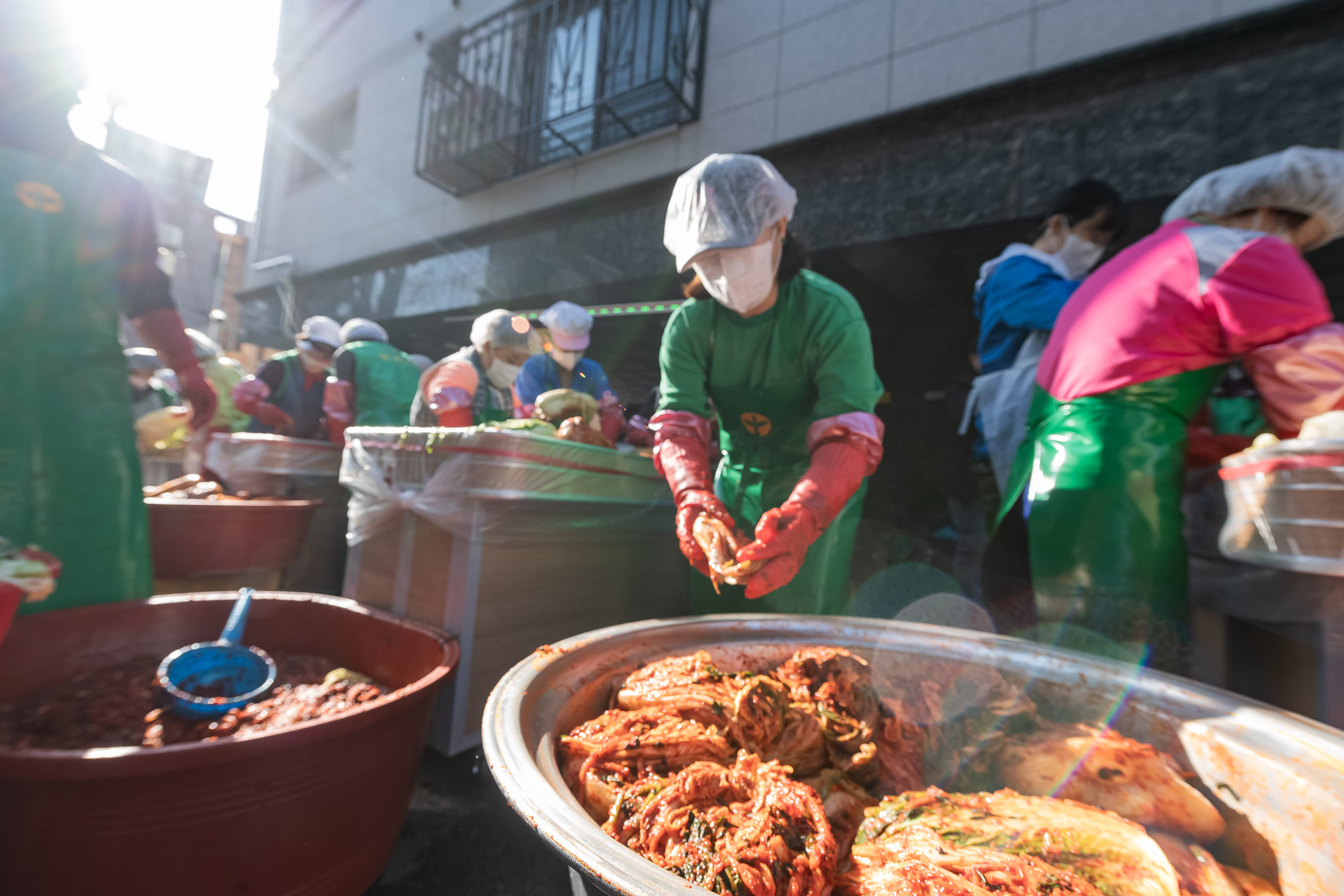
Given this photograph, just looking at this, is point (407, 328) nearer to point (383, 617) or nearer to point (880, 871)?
point (383, 617)

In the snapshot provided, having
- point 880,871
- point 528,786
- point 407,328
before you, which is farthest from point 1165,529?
point 407,328

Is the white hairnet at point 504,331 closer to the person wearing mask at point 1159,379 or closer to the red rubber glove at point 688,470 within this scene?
the red rubber glove at point 688,470

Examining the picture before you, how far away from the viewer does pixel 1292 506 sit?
1.17m

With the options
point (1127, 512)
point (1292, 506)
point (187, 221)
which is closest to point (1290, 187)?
point (1127, 512)

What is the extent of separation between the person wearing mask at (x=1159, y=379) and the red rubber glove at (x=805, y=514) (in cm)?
68

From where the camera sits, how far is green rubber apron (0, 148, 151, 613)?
1738 mm

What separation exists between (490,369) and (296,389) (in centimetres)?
251

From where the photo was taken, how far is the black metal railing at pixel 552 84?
545 centimetres

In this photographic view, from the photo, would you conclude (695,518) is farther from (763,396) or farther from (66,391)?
(66,391)

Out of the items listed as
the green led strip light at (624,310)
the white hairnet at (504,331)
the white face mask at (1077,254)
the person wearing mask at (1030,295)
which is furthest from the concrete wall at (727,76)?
the white hairnet at (504,331)

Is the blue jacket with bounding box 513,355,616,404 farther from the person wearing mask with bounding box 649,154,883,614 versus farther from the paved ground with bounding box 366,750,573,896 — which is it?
the paved ground with bounding box 366,750,573,896

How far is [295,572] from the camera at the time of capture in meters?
3.59

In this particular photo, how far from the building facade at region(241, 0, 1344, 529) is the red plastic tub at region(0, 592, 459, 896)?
430 centimetres

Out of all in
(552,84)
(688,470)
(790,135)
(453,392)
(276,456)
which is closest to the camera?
(688,470)
